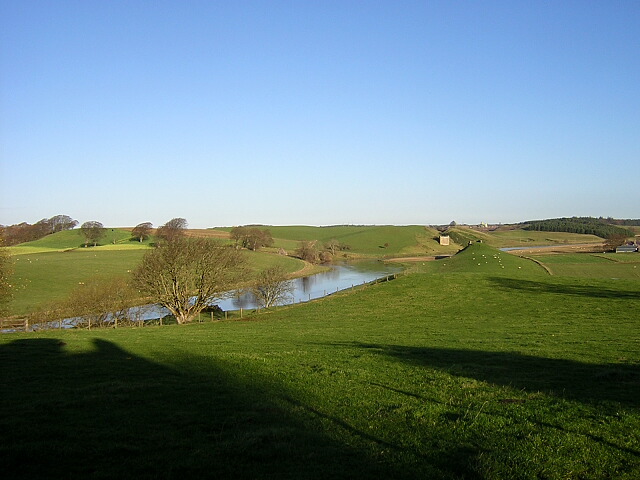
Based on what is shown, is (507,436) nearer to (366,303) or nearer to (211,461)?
(211,461)

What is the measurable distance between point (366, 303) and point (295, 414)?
3485cm

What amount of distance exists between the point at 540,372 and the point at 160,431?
11.0 metres

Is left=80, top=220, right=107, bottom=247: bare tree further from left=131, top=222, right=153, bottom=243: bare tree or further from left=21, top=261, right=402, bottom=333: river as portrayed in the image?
left=21, top=261, right=402, bottom=333: river

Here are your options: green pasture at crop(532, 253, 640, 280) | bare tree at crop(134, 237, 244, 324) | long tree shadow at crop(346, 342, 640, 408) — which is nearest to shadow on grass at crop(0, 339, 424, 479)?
long tree shadow at crop(346, 342, 640, 408)

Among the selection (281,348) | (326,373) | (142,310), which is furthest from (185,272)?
(326,373)

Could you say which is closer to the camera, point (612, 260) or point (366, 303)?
point (366, 303)

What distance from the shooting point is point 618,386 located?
12500mm

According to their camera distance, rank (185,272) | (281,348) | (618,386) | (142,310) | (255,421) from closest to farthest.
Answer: (255,421), (618,386), (281,348), (185,272), (142,310)

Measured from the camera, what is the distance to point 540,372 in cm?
1456

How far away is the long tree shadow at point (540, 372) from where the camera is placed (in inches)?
469

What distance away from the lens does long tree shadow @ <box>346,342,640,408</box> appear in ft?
39.1

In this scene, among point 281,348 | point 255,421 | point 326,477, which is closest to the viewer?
point 326,477

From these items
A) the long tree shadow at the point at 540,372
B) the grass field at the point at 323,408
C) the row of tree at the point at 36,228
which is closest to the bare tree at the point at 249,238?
the row of tree at the point at 36,228

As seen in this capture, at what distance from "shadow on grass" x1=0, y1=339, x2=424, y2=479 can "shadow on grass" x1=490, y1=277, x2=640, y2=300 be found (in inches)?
1594
